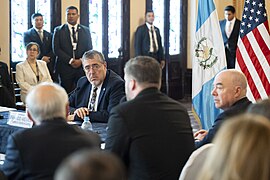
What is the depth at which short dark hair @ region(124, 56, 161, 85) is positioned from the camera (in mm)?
3287

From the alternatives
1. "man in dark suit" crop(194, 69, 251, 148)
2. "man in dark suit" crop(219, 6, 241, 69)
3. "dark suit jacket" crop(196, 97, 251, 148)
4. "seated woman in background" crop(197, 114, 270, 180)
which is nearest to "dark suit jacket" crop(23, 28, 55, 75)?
"man in dark suit" crop(219, 6, 241, 69)

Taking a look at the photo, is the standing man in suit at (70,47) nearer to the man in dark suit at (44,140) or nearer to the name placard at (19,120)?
the name placard at (19,120)

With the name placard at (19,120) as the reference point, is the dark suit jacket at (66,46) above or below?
above

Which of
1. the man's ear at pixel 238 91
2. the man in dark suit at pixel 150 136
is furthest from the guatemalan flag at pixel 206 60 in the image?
the man in dark suit at pixel 150 136

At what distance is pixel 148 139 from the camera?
3080mm

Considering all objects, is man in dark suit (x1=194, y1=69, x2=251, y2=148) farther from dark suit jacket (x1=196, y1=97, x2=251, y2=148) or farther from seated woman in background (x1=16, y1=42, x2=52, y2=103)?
seated woman in background (x1=16, y1=42, x2=52, y2=103)

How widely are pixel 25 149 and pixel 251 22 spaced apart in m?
4.45

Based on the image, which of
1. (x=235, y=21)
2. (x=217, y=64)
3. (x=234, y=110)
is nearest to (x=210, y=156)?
(x=234, y=110)

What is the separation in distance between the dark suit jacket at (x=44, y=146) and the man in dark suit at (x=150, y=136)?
40 cm

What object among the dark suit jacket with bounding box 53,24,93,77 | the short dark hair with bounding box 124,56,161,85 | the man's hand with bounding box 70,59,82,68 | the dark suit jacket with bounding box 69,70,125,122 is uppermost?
the dark suit jacket with bounding box 53,24,93,77

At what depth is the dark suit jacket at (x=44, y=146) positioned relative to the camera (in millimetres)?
2598

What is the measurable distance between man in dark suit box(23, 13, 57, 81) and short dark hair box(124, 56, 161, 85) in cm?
578

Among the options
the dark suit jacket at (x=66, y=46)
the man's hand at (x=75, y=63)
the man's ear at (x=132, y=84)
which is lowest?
the man's ear at (x=132, y=84)

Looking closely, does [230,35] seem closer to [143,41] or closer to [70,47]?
[143,41]
